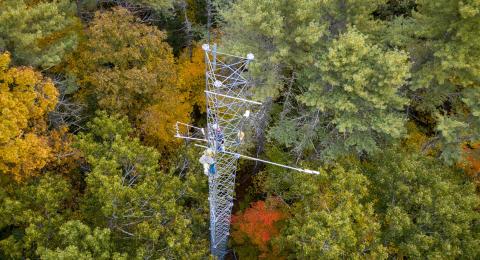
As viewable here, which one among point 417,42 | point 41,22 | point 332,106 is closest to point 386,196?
point 332,106

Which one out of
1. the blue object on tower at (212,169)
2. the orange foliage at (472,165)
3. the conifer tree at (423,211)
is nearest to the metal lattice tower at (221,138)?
the blue object on tower at (212,169)

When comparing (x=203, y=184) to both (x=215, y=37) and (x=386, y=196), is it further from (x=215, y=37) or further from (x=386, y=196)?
(x=215, y=37)

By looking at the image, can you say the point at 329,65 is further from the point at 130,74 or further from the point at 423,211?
the point at 130,74

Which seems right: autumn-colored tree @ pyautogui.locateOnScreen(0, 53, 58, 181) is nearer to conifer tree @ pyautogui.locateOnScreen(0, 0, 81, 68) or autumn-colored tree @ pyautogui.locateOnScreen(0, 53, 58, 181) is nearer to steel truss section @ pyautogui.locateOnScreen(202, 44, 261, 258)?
conifer tree @ pyautogui.locateOnScreen(0, 0, 81, 68)

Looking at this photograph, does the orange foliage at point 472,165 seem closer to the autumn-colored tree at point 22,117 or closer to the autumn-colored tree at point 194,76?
the autumn-colored tree at point 194,76

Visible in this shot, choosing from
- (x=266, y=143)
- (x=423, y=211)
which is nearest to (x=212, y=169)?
(x=423, y=211)

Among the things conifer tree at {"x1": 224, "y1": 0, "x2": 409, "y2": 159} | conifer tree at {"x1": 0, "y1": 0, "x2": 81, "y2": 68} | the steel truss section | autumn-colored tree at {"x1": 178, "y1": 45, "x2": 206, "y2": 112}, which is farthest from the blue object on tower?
autumn-colored tree at {"x1": 178, "y1": 45, "x2": 206, "y2": 112}
